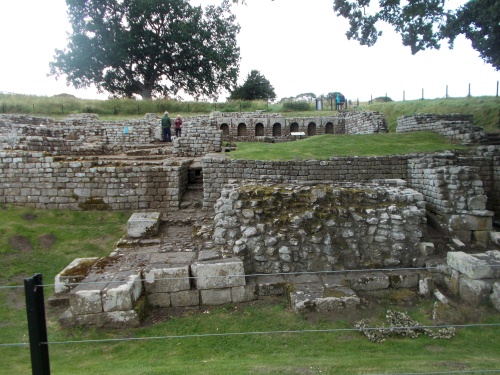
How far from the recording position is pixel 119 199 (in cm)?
1191

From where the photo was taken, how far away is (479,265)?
659 centimetres

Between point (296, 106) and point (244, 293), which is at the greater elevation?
point (296, 106)

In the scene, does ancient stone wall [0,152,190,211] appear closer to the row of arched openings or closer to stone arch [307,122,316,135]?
the row of arched openings

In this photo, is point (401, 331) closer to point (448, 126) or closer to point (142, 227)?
point (142, 227)

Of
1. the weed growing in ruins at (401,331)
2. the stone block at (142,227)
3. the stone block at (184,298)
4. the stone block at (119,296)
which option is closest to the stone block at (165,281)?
the stone block at (184,298)

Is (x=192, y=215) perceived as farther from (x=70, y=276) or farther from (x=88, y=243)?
(x=70, y=276)

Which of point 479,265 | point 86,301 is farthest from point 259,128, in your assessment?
point 86,301

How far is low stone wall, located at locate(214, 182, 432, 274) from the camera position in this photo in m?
7.60

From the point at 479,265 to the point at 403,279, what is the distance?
4.34 ft

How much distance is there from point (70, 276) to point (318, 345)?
4.60 m

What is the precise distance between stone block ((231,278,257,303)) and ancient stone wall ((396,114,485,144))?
12.2 meters

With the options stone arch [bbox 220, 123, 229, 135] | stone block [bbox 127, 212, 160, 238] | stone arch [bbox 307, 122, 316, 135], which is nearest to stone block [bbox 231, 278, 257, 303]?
stone block [bbox 127, 212, 160, 238]

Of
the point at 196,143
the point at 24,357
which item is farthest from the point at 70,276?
the point at 196,143

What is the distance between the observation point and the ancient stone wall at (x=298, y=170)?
11.8m
